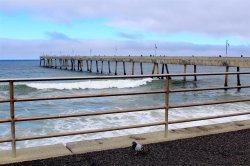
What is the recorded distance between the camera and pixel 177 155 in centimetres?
412

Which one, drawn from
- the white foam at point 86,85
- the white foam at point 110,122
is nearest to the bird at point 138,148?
the white foam at point 110,122

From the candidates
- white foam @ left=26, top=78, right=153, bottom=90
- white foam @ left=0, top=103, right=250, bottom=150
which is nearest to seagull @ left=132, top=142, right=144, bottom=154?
white foam @ left=0, top=103, right=250, bottom=150

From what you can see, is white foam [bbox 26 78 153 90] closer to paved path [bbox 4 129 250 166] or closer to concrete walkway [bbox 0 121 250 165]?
concrete walkway [bbox 0 121 250 165]

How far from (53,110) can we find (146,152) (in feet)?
35.1

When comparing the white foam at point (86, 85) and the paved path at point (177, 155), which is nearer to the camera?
the paved path at point (177, 155)

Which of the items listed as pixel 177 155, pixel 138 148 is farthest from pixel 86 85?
pixel 177 155

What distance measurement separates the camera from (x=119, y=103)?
17094 millimetres

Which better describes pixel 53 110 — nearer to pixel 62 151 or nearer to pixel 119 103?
pixel 119 103

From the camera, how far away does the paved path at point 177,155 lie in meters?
3.84

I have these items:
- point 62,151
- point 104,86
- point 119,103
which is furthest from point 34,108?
point 104,86

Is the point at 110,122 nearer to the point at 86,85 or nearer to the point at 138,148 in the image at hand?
the point at 138,148

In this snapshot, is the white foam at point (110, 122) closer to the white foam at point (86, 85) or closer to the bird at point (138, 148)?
the bird at point (138, 148)

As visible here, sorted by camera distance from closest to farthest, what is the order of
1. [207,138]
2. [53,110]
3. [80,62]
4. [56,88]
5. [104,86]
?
[207,138], [53,110], [56,88], [104,86], [80,62]

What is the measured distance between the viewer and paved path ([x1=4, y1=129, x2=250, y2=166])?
384cm
